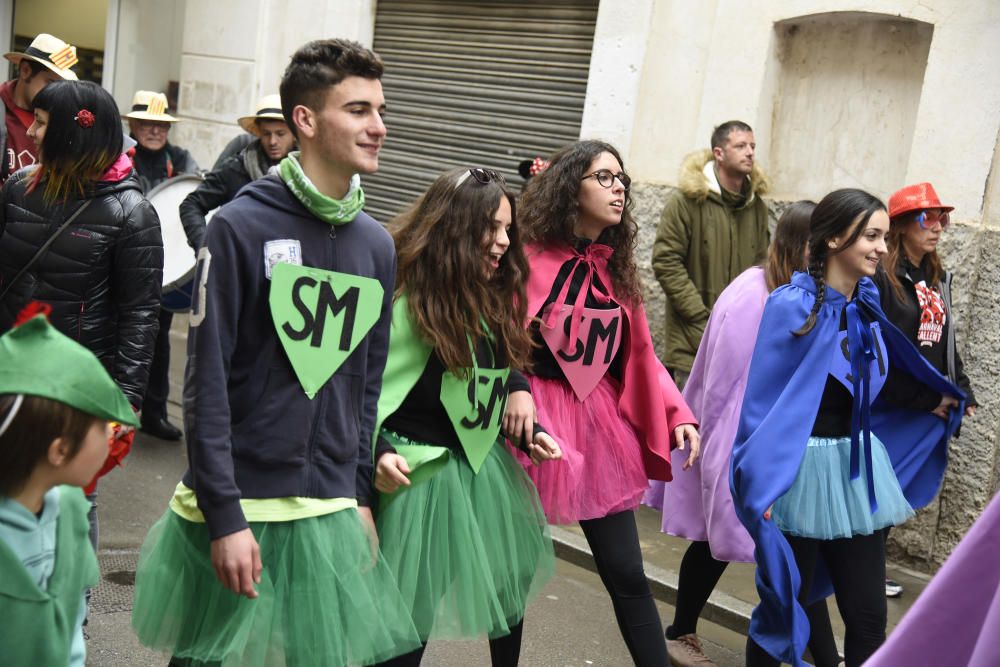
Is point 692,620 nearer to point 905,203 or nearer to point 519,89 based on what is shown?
point 905,203

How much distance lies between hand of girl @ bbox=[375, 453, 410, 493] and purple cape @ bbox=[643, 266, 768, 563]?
1826mm

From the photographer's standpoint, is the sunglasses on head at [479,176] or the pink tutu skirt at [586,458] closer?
the sunglasses on head at [479,176]

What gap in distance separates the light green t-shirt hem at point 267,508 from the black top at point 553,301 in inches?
55.9

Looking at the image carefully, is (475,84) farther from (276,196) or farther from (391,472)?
(276,196)

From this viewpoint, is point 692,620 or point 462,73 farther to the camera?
point 462,73

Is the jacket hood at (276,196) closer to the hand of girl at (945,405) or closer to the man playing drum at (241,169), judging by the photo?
the hand of girl at (945,405)

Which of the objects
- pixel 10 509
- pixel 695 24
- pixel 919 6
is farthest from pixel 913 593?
pixel 10 509

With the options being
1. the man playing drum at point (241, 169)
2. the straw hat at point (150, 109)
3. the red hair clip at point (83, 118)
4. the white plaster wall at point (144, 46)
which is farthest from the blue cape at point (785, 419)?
the white plaster wall at point (144, 46)

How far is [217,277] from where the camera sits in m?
2.92

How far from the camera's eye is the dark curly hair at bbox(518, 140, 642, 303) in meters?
4.56

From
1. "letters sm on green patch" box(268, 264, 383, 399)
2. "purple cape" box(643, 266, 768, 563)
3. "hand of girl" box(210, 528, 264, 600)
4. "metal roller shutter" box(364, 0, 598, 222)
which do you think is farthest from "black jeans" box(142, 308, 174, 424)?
"hand of girl" box(210, 528, 264, 600)

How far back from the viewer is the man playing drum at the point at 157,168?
7.85 m

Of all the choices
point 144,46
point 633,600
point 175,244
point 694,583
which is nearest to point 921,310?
point 694,583

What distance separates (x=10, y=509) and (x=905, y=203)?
4.59 metres
